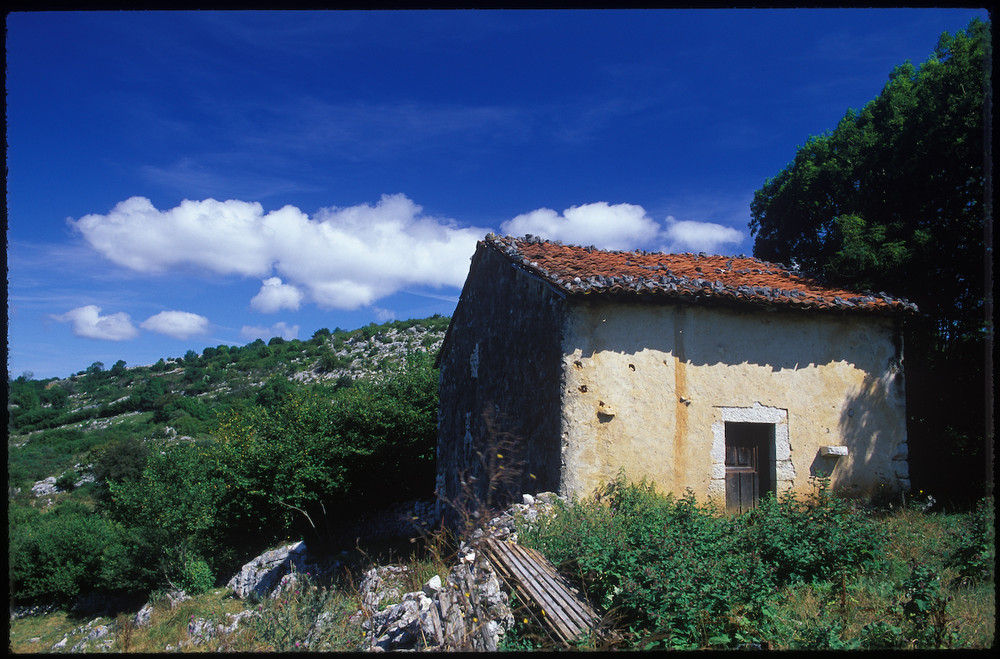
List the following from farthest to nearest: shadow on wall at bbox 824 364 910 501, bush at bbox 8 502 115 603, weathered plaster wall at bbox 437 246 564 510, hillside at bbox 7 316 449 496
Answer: hillside at bbox 7 316 449 496 → bush at bbox 8 502 115 603 → shadow on wall at bbox 824 364 910 501 → weathered plaster wall at bbox 437 246 564 510

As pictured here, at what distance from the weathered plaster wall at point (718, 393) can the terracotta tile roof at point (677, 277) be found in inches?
13.3

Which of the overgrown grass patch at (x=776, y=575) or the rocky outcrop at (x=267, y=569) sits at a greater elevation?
the overgrown grass patch at (x=776, y=575)

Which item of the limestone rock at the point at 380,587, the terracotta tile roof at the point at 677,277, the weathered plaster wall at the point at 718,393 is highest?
the terracotta tile roof at the point at 677,277

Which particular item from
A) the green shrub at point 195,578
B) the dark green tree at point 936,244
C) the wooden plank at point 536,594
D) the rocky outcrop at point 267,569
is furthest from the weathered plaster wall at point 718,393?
the green shrub at point 195,578

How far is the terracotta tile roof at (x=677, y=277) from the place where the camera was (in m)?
8.22

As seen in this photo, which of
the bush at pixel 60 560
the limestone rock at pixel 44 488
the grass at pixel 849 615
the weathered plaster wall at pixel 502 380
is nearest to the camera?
the grass at pixel 849 615

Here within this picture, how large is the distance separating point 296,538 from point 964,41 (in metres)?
21.5

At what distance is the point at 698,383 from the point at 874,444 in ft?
11.0

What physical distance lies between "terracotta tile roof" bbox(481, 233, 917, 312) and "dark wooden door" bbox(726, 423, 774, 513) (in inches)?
83.4

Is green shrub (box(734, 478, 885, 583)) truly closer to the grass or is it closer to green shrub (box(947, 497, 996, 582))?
the grass

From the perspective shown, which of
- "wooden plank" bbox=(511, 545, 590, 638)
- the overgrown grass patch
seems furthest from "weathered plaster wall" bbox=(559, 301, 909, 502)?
"wooden plank" bbox=(511, 545, 590, 638)

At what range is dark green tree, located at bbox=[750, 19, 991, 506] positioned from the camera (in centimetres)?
976

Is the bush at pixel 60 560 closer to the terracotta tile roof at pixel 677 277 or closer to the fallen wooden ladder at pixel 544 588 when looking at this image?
the terracotta tile roof at pixel 677 277

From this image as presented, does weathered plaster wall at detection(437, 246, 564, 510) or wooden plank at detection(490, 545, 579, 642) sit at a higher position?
weathered plaster wall at detection(437, 246, 564, 510)
